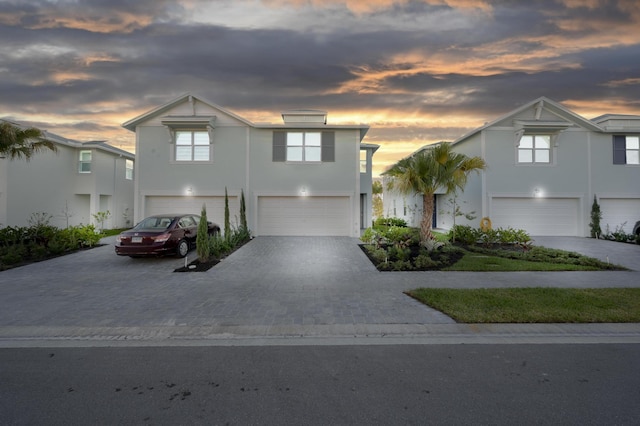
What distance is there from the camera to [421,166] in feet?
40.9

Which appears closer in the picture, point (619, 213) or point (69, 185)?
point (619, 213)

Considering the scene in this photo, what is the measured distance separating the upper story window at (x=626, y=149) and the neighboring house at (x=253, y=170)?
1394 cm

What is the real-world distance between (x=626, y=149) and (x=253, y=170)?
2040 cm

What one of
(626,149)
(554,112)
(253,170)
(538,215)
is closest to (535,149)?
(554,112)

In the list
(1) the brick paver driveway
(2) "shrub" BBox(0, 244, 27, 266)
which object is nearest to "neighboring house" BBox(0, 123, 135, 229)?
(2) "shrub" BBox(0, 244, 27, 266)

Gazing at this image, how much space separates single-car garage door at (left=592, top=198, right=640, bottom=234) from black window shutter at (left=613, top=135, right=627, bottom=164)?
213 cm

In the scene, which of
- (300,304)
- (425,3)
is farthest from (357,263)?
(425,3)

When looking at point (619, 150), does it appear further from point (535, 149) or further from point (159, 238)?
point (159, 238)

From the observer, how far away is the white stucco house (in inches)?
683

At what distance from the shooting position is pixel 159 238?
1068cm

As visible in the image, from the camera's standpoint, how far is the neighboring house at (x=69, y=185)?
17.5 m

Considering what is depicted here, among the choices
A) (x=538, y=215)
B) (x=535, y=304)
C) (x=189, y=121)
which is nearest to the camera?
(x=535, y=304)

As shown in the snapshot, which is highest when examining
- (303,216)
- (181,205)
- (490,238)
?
(181,205)

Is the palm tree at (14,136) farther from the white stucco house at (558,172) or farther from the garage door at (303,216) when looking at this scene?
the white stucco house at (558,172)
